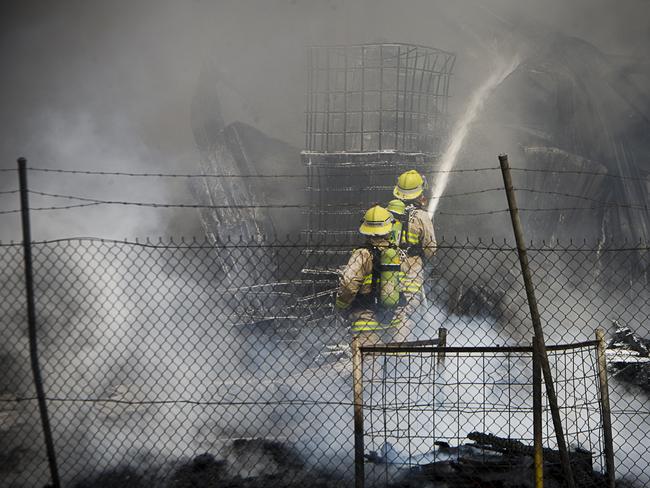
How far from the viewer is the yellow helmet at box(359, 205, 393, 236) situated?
7.82m

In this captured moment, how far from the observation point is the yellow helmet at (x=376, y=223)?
782 centimetres

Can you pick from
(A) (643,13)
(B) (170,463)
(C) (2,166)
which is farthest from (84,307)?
(A) (643,13)

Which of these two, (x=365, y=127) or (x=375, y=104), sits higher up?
(x=375, y=104)

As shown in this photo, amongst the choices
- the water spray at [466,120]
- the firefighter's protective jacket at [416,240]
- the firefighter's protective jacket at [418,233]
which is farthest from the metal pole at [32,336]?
the water spray at [466,120]

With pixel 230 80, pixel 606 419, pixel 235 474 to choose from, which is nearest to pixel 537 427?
pixel 606 419

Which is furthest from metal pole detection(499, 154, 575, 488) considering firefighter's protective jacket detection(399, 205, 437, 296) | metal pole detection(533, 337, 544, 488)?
firefighter's protective jacket detection(399, 205, 437, 296)

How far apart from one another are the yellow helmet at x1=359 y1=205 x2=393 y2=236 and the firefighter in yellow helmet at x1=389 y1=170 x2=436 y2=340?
1.78 ft

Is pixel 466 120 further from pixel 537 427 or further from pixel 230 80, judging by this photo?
pixel 537 427

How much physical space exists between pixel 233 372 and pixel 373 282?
7.64ft

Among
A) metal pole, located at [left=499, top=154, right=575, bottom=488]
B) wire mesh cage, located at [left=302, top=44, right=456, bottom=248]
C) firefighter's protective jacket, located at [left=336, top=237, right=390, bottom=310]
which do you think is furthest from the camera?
wire mesh cage, located at [left=302, top=44, right=456, bottom=248]

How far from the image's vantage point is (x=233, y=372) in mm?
9102

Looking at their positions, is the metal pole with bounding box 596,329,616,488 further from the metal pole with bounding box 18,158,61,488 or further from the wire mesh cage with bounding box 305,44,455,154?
the wire mesh cage with bounding box 305,44,455,154

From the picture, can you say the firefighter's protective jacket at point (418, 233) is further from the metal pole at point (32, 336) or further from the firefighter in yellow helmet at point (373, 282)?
the metal pole at point (32, 336)

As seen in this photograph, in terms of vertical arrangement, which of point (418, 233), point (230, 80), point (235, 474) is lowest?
point (235, 474)
